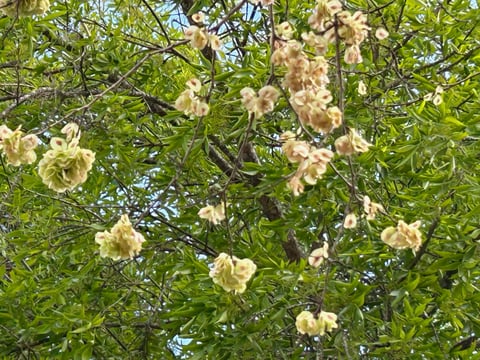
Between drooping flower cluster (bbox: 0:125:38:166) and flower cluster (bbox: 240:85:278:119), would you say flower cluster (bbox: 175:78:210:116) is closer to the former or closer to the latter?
flower cluster (bbox: 240:85:278:119)

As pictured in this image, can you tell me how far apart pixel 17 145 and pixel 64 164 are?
113mm

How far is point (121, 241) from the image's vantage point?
130 centimetres

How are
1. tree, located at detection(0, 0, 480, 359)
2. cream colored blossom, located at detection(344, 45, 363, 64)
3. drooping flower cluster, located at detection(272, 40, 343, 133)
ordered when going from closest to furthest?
drooping flower cluster, located at detection(272, 40, 343, 133), cream colored blossom, located at detection(344, 45, 363, 64), tree, located at detection(0, 0, 480, 359)

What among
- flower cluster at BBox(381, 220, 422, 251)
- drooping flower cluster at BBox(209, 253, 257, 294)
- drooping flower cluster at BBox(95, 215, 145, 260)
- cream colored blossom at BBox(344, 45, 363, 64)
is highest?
cream colored blossom at BBox(344, 45, 363, 64)

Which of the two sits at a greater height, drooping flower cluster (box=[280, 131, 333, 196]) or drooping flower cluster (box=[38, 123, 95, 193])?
drooping flower cluster (box=[280, 131, 333, 196])

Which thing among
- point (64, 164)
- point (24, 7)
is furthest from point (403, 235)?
point (24, 7)

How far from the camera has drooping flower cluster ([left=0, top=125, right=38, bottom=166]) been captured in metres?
1.30

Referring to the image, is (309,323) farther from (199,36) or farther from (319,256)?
(199,36)

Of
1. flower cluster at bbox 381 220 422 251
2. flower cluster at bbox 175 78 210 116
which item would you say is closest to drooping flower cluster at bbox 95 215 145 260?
flower cluster at bbox 175 78 210 116

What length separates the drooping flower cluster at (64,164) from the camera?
126cm

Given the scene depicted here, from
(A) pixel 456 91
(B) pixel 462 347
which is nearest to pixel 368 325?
(B) pixel 462 347

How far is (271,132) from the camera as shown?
2850mm

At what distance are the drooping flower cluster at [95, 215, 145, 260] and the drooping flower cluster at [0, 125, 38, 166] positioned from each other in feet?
0.63

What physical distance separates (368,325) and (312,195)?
46 cm
